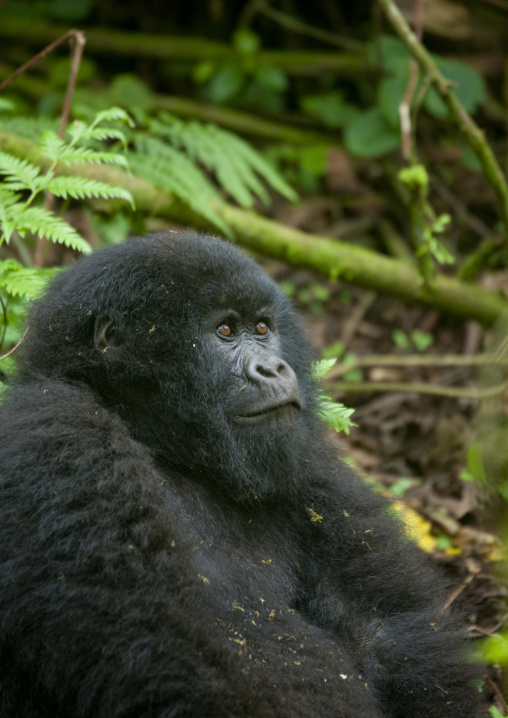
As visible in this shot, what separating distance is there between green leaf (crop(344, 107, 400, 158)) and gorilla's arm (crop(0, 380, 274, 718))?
5909 millimetres

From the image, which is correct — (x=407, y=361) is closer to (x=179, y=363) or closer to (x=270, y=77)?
(x=270, y=77)

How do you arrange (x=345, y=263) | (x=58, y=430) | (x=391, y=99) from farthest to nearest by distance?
(x=391, y=99), (x=345, y=263), (x=58, y=430)

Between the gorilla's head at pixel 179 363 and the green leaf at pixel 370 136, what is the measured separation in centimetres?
486

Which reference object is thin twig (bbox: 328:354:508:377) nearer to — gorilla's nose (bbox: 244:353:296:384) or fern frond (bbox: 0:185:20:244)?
gorilla's nose (bbox: 244:353:296:384)

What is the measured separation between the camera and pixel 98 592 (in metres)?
2.55

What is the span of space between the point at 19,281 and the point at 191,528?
1564 millimetres

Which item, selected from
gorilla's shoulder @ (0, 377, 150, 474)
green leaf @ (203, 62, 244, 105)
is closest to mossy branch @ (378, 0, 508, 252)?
green leaf @ (203, 62, 244, 105)

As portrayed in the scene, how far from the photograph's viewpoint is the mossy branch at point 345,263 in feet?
19.6

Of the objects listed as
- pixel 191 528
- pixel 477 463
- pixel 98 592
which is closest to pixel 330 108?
pixel 477 463

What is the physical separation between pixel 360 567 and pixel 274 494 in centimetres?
58

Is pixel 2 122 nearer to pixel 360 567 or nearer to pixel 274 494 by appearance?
pixel 274 494

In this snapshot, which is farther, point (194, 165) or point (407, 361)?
point (407, 361)

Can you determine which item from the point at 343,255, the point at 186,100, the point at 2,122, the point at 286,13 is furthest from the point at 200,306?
the point at 286,13

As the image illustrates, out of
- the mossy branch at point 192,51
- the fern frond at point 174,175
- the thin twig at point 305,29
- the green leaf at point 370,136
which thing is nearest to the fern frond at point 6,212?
the fern frond at point 174,175
